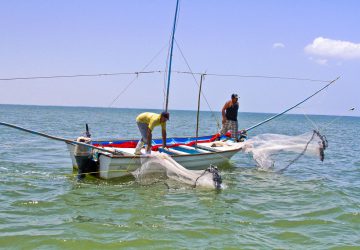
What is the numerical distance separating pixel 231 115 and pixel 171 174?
496 centimetres

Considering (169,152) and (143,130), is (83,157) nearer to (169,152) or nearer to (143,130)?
(143,130)

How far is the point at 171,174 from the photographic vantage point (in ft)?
32.4

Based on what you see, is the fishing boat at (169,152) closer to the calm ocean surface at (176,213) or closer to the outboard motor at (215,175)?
the calm ocean surface at (176,213)

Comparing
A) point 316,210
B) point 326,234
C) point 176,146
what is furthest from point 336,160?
point 326,234

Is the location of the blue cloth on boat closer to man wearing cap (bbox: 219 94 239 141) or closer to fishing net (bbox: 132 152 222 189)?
fishing net (bbox: 132 152 222 189)

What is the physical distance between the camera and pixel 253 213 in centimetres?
827

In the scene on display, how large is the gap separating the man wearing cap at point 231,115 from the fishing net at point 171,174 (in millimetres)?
4580

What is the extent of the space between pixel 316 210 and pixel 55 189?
5.93 metres

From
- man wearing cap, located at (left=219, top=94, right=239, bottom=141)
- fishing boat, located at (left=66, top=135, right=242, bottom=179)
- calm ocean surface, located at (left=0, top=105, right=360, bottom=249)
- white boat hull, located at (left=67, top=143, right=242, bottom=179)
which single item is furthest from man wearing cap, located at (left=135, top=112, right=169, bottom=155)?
man wearing cap, located at (left=219, top=94, right=239, bottom=141)

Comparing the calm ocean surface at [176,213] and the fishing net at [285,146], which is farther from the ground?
the fishing net at [285,146]

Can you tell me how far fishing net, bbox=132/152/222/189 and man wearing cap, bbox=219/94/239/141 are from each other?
4.58 metres

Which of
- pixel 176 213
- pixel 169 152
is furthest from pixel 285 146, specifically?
pixel 176 213

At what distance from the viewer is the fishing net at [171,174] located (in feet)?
31.7

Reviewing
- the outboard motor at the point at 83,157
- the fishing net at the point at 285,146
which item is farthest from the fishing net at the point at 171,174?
the fishing net at the point at 285,146
